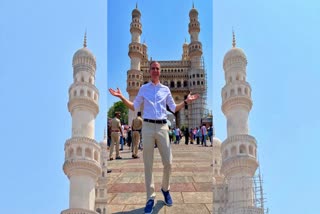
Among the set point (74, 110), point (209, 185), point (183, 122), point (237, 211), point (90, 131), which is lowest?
point (237, 211)

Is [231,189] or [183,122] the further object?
[183,122]

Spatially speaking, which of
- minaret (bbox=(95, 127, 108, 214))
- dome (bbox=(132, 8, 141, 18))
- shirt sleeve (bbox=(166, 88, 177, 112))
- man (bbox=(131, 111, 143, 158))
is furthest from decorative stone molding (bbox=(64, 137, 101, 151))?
dome (bbox=(132, 8, 141, 18))

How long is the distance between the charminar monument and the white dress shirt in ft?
2.51

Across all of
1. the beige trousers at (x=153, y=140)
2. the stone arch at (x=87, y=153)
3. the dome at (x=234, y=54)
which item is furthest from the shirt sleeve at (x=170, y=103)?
the dome at (x=234, y=54)

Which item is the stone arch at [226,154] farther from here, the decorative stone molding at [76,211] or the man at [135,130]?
the decorative stone molding at [76,211]

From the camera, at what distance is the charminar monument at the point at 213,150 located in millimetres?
3545

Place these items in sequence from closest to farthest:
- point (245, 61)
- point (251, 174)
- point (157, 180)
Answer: point (157, 180)
point (251, 174)
point (245, 61)

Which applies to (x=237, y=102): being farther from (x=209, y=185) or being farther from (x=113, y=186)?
(x=113, y=186)

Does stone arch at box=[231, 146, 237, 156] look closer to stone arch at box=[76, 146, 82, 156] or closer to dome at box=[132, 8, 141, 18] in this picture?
stone arch at box=[76, 146, 82, 156]

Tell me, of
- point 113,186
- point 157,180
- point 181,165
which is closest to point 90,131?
point 113,186

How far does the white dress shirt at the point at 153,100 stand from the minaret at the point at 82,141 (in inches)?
41.9

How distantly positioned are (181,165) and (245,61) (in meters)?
1.58

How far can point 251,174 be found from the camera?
160 inches

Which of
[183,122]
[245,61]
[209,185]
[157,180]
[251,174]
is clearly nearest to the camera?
[209,185]
